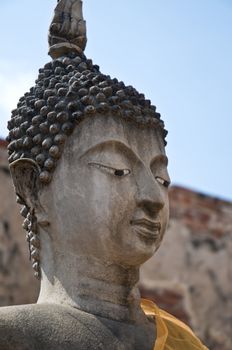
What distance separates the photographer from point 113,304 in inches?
154

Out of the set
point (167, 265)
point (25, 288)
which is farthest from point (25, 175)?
point (167, 265)

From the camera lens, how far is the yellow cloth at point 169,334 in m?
3.92

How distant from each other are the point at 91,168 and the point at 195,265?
510 centimetres

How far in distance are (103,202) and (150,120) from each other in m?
0.37

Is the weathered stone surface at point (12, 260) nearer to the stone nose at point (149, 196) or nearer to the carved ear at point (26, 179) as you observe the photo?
the carved ear at point (26, 179)

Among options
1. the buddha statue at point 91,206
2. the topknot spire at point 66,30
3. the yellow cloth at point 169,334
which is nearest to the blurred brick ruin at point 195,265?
the topknot spire at point 66,30

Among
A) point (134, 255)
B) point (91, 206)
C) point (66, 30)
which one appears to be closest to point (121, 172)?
point (91, 206)

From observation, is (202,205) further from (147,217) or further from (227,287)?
(147,217)

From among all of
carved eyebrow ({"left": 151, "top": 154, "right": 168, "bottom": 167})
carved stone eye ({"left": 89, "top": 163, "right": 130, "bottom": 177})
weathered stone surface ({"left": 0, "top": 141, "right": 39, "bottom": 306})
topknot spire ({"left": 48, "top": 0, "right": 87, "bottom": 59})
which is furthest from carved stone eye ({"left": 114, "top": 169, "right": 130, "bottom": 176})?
weathered stone surface ({"left": 0, "top": 141, "right": 39, "bottom": 306})

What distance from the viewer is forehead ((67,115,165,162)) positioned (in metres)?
3.99

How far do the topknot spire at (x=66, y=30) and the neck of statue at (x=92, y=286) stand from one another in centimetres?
79

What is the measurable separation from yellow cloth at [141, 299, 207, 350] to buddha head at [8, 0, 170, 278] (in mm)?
235

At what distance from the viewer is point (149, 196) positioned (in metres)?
3.93

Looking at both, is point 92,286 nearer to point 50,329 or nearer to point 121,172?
point 50,329
